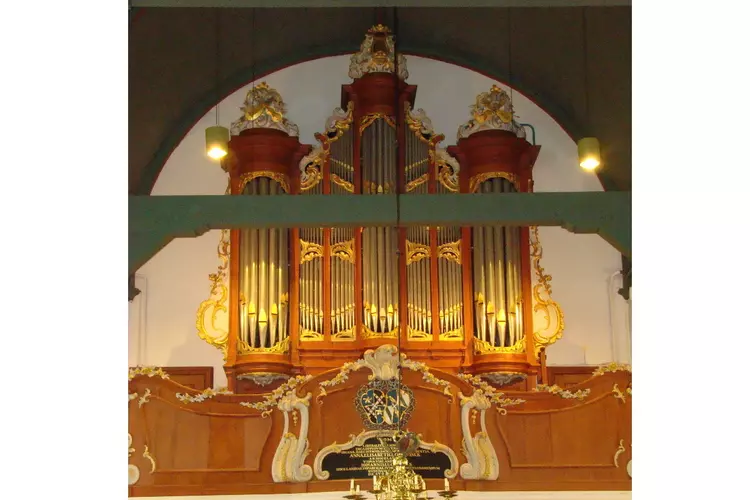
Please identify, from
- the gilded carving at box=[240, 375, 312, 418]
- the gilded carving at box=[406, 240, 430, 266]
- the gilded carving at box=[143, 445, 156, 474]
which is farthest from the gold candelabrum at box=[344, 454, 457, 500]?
the gilded carving at box=[406, 240, 430, 266]

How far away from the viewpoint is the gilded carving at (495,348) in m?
9.15

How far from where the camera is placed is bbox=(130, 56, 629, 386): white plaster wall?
9781 millimetres

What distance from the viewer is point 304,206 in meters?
5.77

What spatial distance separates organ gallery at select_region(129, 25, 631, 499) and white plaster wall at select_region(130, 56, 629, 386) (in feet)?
0.71

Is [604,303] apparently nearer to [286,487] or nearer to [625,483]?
[625,483]

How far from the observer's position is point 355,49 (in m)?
10.5

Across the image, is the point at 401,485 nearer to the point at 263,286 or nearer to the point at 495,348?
the point at 495,348

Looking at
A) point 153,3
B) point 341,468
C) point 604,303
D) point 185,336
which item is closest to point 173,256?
point 185,336

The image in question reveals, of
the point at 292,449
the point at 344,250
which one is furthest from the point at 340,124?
the point at 292,449

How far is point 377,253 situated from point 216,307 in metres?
1.52

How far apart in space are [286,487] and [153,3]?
4.05 m

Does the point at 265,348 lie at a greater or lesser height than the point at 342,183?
lesser

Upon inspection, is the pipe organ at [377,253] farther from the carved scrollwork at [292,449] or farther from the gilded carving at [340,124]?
the carved scrollwork at [292,449]

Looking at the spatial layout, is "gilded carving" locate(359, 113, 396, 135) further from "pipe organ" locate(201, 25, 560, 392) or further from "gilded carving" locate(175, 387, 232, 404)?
"gilded carving" locate(175, 387, 232, 404)
